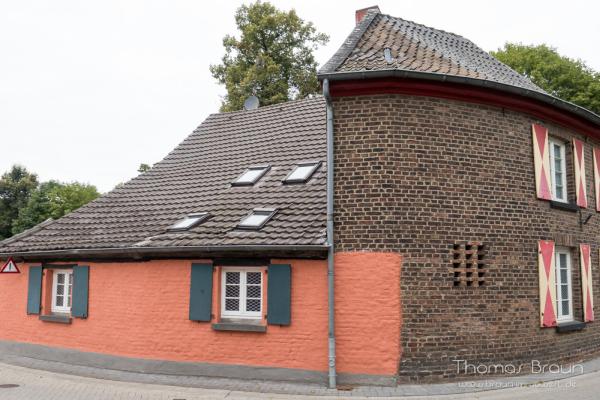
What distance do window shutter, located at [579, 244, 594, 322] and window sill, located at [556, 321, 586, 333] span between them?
28 centimetres

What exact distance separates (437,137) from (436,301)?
2.86 meters

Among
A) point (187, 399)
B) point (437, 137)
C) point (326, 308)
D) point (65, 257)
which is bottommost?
point (187, 399)

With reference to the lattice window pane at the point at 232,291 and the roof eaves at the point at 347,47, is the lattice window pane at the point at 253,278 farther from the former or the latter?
the roof eaves at the point at 347,47

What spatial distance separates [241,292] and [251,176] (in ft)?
10.1

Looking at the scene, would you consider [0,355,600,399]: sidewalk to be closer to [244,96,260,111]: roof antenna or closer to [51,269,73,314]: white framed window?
[51,269,73,314]: white framed window

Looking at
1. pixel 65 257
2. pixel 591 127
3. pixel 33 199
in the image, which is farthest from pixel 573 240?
pixel 33 199

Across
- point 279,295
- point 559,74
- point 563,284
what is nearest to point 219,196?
point 279,295

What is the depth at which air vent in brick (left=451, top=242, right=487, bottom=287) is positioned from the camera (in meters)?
9.19

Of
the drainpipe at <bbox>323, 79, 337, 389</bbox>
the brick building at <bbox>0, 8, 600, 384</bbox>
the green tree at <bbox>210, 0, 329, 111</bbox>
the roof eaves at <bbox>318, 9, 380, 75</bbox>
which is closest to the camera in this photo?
the drainpipe at <bbox>323, 79, 337, 389</bbox>

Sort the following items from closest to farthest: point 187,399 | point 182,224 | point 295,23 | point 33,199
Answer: point 187,399, point 182,224, point 295,23, point 33,199

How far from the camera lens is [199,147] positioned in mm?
14781

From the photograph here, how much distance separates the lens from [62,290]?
40.8ft

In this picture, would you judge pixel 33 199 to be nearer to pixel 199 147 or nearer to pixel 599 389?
pixel 199 147

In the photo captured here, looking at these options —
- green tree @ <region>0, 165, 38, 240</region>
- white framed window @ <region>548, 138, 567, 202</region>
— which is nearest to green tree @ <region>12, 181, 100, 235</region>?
green tree @ <region>0, 165, 38, 240</region>
